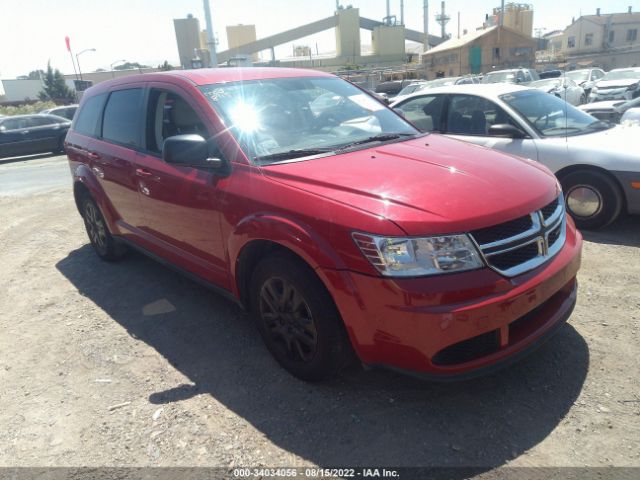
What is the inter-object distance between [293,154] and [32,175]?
11.8 meters

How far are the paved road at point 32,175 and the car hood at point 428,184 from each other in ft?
28.8

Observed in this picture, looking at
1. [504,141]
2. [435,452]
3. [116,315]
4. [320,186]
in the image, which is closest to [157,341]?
[116,315]

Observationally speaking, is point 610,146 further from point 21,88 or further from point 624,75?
point 21,88

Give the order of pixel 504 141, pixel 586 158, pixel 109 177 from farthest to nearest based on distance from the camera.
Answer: pixel 504 141 → pixel 586 158 → pixel 109 177

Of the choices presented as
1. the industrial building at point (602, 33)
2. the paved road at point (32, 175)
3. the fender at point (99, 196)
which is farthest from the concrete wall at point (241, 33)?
the fender at point (99, 196)

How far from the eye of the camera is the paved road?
32.9 feet

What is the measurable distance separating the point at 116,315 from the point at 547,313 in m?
3.28

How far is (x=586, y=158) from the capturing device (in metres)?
4.93

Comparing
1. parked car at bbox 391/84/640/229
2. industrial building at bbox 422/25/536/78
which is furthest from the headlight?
industrial building at bbox 422/25/536/78

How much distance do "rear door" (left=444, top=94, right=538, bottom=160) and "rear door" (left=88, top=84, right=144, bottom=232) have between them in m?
3.67

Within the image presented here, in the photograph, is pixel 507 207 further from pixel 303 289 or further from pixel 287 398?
pixel 287 398

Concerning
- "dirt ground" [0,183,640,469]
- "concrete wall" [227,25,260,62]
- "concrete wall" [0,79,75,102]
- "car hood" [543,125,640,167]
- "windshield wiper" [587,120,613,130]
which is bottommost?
"dirt ground" [0,183,640,469]

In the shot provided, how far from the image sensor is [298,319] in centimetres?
273

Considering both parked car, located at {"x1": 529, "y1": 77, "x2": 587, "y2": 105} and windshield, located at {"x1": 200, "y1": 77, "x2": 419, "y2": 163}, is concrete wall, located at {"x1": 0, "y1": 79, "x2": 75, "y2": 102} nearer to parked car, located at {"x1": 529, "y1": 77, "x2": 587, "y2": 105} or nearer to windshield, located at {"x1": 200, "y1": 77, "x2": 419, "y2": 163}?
parked car, located at {"x1": 529, "y1": 77, "x2": 587, "y2": 105}
